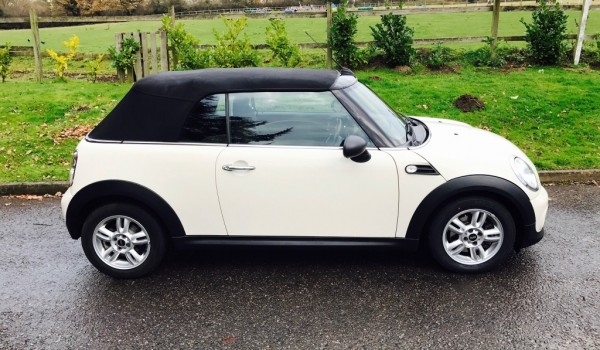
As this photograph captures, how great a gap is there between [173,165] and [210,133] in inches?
14.2

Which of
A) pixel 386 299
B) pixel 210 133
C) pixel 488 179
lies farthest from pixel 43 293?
pixel 488 179

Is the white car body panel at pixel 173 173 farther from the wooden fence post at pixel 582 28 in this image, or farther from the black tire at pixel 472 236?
the wooden fence post at pixel 582 28

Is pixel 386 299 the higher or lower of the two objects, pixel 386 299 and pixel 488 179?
the lower

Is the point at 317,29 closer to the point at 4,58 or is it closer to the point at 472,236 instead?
the point at 4,58

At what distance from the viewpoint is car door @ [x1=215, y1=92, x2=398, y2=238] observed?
12.9 feet

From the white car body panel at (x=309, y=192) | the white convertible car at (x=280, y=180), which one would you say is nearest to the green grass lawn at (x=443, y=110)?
the white convertible car at (x=280, y=180)

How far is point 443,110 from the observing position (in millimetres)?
8617

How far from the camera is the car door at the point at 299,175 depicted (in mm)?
3941

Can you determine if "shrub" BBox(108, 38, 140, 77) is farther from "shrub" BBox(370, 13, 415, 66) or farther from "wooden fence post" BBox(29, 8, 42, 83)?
"shrub" BBox(370, 13, 415, 66)

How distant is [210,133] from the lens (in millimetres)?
4094

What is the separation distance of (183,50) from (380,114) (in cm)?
747

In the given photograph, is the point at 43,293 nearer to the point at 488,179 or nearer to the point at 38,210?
the point at 38,210

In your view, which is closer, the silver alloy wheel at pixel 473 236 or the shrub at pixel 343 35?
the silver alloy wheel at pixel 473 236

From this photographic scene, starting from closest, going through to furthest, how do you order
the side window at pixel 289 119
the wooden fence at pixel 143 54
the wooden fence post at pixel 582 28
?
1. the side window at pixel 289 119
2. the wooden fence post at pixel 582 28
3. the wooden fence at pixel 143 54
